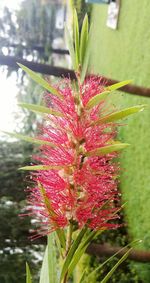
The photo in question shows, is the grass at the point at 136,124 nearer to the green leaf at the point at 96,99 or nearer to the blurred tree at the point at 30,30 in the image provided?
the blurred tree at the point at 30,30

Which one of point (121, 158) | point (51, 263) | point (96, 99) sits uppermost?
point (96, 99)

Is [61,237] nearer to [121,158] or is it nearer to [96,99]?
[96,99]

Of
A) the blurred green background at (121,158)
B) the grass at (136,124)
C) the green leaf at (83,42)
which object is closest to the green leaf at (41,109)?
the green leaf at (83,42)

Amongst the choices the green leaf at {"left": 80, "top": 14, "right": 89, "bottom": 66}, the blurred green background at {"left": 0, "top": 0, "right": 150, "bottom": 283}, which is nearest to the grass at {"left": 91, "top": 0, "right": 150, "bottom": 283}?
the blurred green background at {"left": 0, "top": 0, "right": 150, "bottom": 283}

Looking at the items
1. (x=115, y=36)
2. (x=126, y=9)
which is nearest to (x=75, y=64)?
(x=126, y=9)

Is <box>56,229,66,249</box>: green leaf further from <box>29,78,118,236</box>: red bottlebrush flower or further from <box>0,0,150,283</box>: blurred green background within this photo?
<box>0,0,150,283</box>: blurred green background

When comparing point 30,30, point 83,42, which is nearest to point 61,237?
point 83,42
